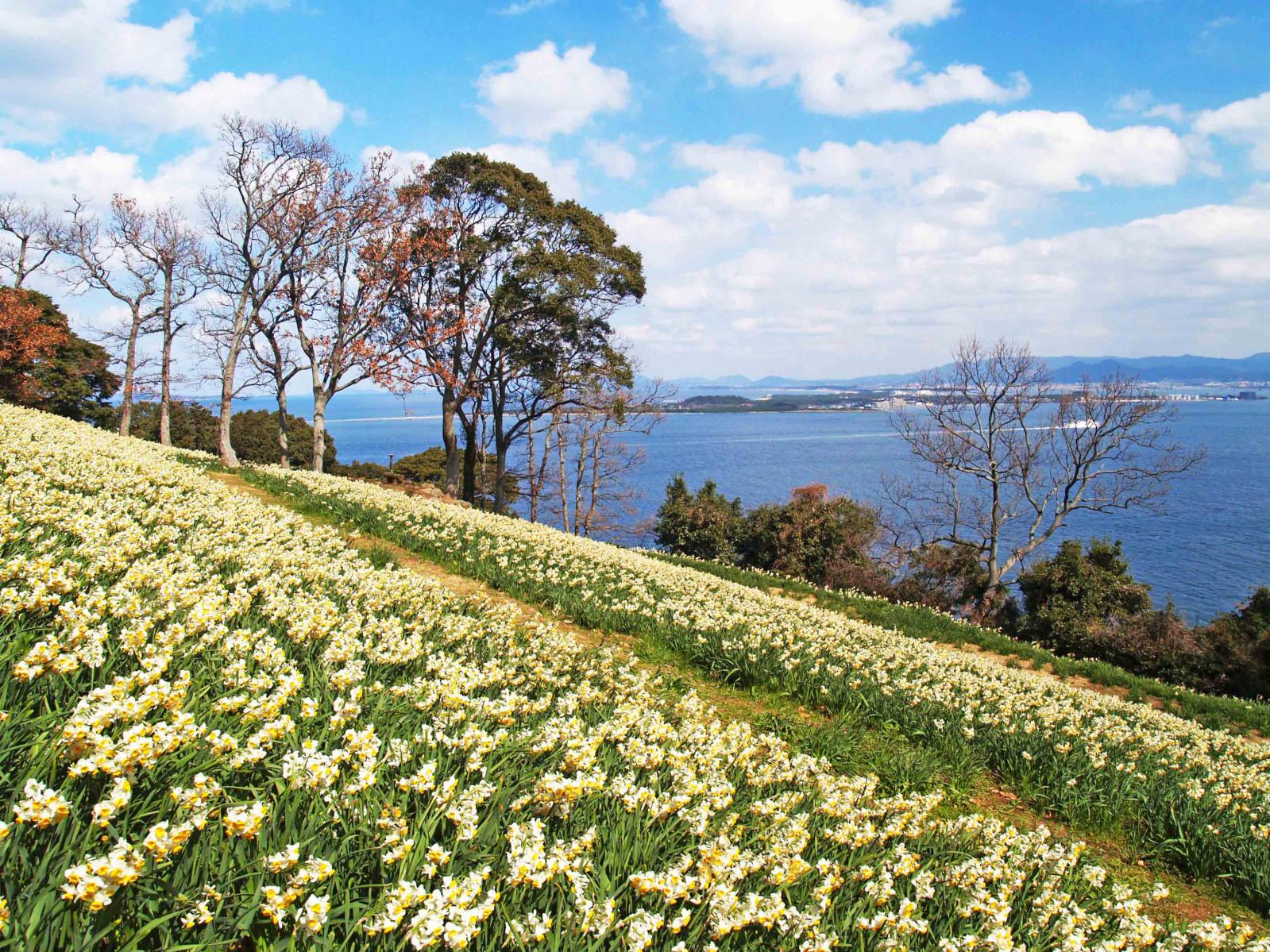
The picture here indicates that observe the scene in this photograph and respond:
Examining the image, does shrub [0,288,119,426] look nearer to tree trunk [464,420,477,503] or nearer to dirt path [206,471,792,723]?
tree trunk [464,420,477,503]

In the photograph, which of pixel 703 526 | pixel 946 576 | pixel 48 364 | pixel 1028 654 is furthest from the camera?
pixel 48 364

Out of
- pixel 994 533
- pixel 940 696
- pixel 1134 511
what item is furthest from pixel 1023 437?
pixel 1134 511

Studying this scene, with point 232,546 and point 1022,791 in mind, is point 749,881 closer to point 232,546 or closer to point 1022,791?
point 1022,791

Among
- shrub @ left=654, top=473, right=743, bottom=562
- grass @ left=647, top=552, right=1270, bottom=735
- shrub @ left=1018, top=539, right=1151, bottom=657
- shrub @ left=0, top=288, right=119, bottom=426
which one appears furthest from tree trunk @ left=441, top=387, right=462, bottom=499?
shrub @ left=1018, top=539, right=1151, bottom=657

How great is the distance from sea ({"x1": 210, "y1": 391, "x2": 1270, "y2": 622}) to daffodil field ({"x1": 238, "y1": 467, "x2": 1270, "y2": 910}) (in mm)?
17277

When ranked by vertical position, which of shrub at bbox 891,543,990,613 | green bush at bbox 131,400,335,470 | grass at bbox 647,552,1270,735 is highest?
green bush at bbox 131,400,335,470

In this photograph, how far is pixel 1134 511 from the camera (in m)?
78.4

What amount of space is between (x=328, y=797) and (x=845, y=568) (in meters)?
29.0

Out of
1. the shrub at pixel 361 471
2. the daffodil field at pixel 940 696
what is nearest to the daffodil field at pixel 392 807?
the daffodil field at pixel 940 696

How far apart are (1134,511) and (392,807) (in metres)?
94.6

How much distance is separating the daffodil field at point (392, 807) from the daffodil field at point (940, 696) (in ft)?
5.97

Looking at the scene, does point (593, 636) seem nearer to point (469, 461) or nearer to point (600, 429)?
point (469, 461)

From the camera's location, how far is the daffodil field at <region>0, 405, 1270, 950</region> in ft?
7.54

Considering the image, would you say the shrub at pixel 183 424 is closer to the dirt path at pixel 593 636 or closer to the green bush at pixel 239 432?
the green bush at pixel 239 432
